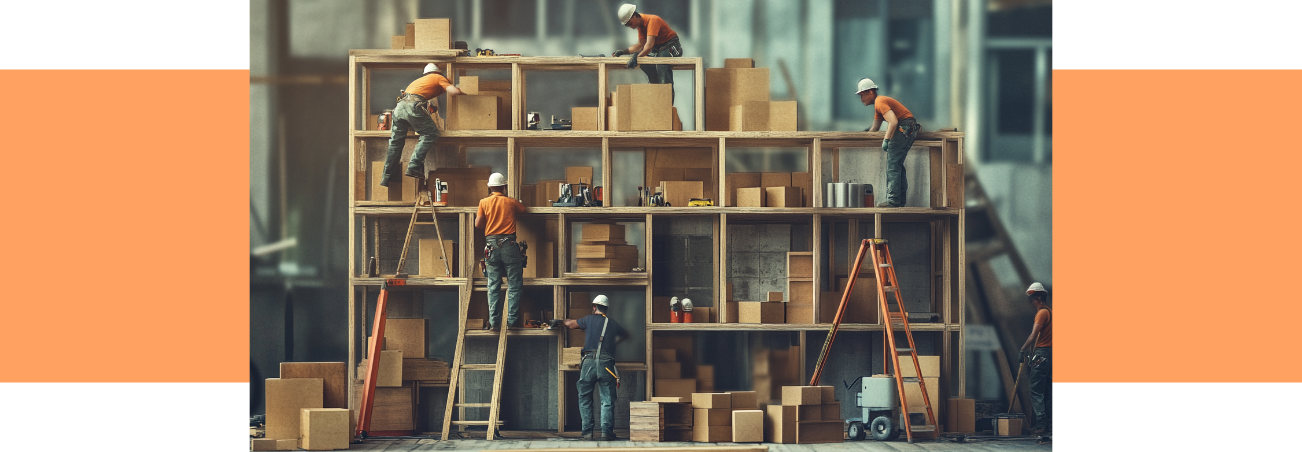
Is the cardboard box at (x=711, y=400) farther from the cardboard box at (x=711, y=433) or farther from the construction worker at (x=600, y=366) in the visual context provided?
the construction worker at (x=600, y=366)

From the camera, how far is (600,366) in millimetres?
10992

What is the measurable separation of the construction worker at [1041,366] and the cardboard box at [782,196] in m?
2.70

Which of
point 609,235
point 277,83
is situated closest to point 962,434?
point 609,235

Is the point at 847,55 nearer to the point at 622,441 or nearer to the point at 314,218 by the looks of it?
the point at 622,441

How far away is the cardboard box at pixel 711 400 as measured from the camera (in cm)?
1080

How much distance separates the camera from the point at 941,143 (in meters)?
11.9

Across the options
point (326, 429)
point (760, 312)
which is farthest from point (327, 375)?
point (760, 312)

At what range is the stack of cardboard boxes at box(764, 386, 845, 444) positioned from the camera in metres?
10.7

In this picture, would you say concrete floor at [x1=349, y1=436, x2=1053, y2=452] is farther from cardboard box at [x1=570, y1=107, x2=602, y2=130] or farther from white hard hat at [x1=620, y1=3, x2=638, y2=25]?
white hard hat at [x1=620, y1=3, x2=638, y2=25]

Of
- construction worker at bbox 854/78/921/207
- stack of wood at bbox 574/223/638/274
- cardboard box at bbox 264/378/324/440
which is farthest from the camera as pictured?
construction worker at bbox 854/78/921/207

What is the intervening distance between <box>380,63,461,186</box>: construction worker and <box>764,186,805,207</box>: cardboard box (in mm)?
3167

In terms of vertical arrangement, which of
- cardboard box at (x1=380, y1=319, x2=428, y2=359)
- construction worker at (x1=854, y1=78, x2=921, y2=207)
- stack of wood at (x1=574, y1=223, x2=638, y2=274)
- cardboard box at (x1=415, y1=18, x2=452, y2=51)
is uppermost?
cardboard box at (x1=415, y1=18, x2=452, y2=51)

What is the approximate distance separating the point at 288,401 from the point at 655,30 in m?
4.92

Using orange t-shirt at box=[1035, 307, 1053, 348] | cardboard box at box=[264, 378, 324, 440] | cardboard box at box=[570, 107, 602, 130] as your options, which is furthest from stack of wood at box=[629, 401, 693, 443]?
orange t-shirt at box=[1035, 307, 1053, 348]
